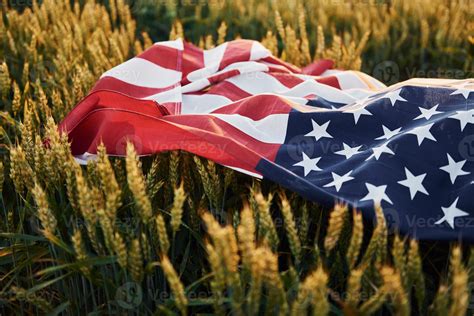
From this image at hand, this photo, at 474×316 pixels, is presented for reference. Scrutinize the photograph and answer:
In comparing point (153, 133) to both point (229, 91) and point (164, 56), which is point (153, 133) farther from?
point (164, 56)

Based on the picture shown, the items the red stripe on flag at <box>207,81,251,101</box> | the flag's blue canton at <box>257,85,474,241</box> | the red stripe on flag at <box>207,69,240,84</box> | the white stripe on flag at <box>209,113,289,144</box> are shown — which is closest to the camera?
the flag's blue canton at <box>257,85,474,241</box>

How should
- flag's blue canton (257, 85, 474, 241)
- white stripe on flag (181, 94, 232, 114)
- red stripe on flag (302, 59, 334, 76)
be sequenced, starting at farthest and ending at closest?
red stripe on flag (302, 59, 334, 76), white stripe on flag (181, 94, 232, 114), flag's blue canton (257, 85, 474, 241)

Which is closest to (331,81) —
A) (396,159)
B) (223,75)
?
(223,75)

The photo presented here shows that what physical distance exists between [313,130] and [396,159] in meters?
0.41

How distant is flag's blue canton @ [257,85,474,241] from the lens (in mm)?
1711

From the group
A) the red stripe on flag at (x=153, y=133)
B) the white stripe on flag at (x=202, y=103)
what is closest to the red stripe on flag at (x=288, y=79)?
the white stripe on flag at (x=202, y=103)

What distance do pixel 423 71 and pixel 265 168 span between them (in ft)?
6.81

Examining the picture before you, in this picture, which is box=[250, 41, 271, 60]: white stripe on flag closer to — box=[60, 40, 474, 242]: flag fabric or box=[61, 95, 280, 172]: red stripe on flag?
box=[60, 40, 474, 242]: flag fabric

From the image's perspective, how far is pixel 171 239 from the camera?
1816mm

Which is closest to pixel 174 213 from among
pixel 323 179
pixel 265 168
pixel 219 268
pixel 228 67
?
pixel 219 268

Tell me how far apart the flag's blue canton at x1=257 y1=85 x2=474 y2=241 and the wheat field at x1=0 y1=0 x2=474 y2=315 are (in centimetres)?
8

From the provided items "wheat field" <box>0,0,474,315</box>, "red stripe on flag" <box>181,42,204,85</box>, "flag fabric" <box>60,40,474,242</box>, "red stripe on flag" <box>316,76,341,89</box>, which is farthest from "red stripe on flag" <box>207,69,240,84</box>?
"wheat field" <box>0,0,474,315</box>

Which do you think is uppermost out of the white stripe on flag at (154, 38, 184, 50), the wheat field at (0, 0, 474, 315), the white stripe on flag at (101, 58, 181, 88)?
the white stripe on flag at (154, 38, 184, 50)

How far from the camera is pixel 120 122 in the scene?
2.05 meters
